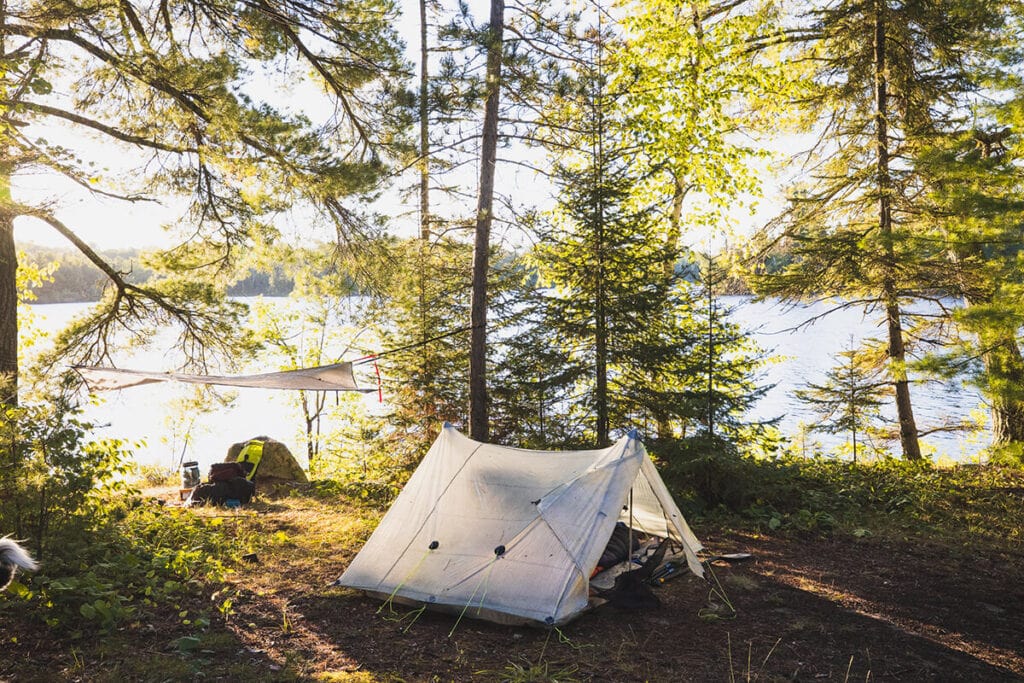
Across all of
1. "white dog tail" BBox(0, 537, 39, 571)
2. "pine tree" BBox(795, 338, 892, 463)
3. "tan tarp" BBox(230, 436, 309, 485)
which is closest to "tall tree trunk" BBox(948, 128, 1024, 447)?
"pine tree" BBox(795, 338, 892, 463)

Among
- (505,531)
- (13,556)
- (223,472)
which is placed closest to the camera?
(13,556)

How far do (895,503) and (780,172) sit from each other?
5505mm

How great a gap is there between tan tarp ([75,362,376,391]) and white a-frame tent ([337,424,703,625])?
1.52 metres

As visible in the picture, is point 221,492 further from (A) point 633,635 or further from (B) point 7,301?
(A) point 633,635

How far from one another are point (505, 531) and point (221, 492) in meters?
5.05

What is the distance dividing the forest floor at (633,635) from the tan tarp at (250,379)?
172 cm

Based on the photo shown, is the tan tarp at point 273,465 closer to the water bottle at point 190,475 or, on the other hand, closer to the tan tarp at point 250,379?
the water bottle at point 190,475

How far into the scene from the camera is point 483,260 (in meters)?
7.96

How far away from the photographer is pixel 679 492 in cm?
764

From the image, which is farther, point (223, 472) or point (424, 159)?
point (424, 159)

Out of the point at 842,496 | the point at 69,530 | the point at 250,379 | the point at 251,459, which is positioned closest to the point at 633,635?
the point at 69,530

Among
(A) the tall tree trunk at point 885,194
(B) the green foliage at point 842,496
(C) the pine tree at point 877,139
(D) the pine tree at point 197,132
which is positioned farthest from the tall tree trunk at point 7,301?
(A) the tall tree trunk at point 885,194

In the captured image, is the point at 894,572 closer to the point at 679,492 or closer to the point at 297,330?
the point at 679,492

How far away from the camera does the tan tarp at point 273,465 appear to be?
10000mm
